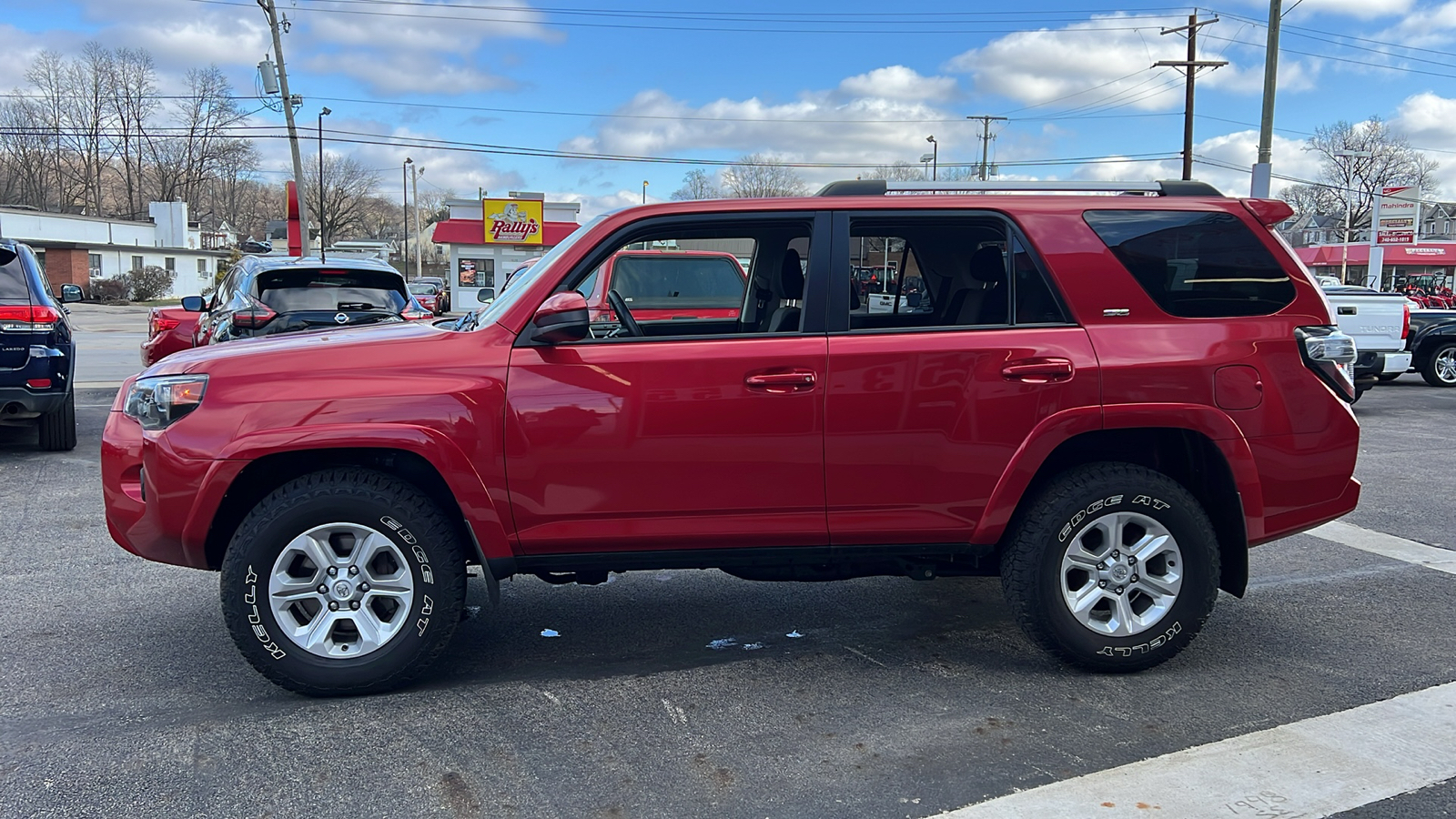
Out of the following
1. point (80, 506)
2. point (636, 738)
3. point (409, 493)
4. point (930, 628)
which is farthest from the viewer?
point (80, 506)

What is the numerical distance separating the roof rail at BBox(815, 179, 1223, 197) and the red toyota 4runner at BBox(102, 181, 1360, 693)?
21 mm

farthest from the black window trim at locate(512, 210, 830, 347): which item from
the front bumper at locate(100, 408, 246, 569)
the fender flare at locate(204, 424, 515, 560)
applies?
the front bumper at locate(100, 408, 246, 569)

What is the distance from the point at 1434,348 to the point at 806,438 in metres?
15.7

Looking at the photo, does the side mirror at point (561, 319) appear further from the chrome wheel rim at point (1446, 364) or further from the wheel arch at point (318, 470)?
the chrome wheel rim at point (1446, 364)

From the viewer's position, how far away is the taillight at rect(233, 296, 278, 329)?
29.0 feet

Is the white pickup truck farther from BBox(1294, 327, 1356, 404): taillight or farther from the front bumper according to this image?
the front bumper

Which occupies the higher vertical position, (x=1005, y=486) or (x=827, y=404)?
A: (x=827, y=404)

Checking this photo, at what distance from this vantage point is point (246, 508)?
380 centimetres

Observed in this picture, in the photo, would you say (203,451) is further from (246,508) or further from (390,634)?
(390,634)

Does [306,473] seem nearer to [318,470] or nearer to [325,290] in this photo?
[318,470]

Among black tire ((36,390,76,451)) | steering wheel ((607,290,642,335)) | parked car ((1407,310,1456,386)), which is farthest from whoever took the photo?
parked car ((1407,310,1456,386))

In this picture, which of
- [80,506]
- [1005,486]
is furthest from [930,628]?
[80,506]

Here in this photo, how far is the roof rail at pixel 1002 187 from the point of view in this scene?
13.3ft

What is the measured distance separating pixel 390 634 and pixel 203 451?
91 cm
